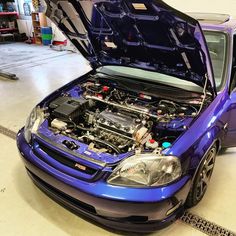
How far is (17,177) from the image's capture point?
2.22m

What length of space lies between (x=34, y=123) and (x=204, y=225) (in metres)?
1.36

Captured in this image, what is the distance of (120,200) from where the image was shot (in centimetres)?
137

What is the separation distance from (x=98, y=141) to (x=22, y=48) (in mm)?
6650

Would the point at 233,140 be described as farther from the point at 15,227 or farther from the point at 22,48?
the point at 22,48

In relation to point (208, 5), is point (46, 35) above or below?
below

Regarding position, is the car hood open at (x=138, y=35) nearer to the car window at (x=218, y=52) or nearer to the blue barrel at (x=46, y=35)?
the car window at (x=218, y=52)

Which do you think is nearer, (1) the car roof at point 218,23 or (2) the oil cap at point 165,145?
(2) the oil cap at point 165,145

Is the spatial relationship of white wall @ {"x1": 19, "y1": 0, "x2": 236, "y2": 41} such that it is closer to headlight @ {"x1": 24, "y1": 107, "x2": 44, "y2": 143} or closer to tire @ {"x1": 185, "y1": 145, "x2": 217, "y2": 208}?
tire @ {"x1": 185, "y1": 145, "x2": 217, "y2": 208}

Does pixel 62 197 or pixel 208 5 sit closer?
pixel 62 197

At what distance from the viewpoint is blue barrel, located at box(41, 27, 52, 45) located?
24.4 feet

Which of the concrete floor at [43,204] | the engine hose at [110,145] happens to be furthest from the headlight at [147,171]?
the concrete floor at [43,204]

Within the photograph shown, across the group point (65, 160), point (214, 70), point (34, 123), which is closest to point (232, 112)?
point (214, 70)

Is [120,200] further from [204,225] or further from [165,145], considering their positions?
[204,225]

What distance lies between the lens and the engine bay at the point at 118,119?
1.66 meters
